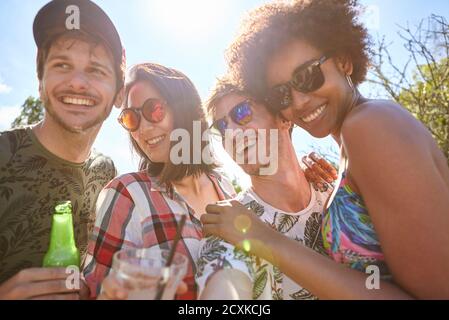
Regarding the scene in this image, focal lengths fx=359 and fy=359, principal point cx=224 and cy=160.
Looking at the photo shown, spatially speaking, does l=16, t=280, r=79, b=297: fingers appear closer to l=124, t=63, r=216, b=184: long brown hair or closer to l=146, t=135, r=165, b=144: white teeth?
l=124, t=63, r=216, b=184: long brown hair

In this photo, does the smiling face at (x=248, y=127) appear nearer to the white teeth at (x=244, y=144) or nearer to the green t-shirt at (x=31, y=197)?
the white teeth at (x=244, y=144)

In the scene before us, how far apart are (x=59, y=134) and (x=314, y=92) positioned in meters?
2.20

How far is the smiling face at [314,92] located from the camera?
2.48 metres

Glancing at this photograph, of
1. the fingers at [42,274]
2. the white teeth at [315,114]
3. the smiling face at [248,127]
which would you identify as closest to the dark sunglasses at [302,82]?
the white teeth at [315,114]

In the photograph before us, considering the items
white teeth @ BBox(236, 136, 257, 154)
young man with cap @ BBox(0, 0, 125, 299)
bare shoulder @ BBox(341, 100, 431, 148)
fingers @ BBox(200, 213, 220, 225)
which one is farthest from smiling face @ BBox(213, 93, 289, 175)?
young man with cap @ BBox(0, 0, 125, 299)

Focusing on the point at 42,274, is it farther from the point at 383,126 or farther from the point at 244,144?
the point at 383,126

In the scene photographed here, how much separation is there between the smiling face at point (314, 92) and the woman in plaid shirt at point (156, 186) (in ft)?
3.62

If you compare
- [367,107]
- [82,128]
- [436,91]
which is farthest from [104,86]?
[436,91]

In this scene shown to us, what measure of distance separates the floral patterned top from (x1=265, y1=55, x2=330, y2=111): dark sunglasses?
0.71 metres

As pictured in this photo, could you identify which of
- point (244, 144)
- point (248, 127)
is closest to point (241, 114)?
point (248, 127)

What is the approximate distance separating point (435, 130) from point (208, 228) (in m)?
7.30

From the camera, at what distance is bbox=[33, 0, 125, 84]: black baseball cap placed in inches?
125

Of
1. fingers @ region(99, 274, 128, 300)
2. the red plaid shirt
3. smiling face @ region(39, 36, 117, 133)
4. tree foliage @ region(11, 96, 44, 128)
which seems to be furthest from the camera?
tree foliage @ region(11, 96, 44, 128)

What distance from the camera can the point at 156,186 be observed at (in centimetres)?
284
